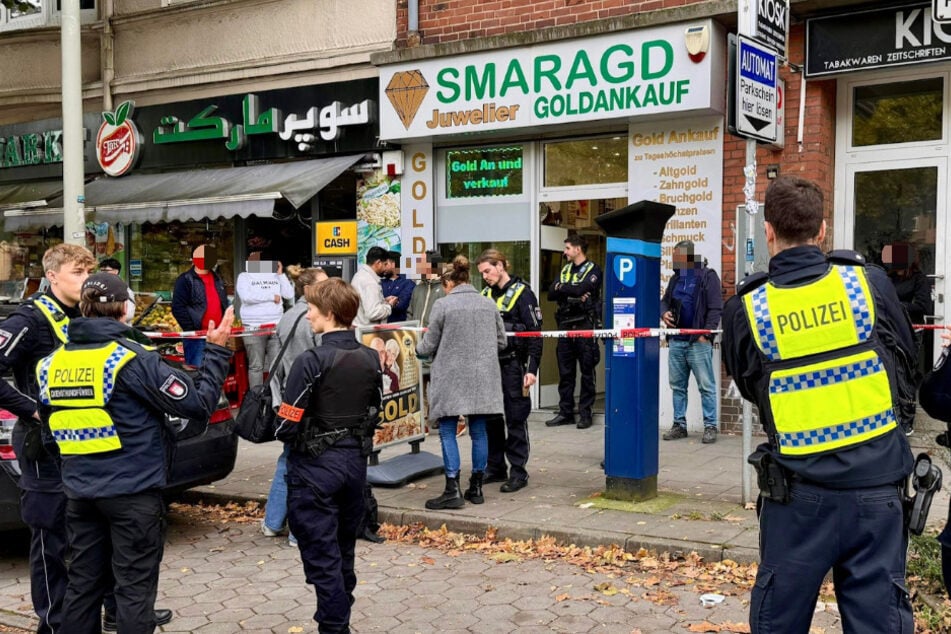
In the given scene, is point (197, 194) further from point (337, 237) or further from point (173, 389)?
point (173, 389)

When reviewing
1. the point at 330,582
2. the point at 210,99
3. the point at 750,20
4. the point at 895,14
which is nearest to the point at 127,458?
the point at 330,582

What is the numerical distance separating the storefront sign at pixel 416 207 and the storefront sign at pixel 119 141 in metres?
4.62

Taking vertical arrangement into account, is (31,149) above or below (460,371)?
above

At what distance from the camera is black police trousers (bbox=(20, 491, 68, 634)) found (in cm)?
452

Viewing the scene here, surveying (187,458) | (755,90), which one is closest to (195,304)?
(187,458)

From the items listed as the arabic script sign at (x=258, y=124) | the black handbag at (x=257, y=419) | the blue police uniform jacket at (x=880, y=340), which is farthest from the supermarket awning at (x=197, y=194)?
the blue police uniform jacket at (x=880, y=340)

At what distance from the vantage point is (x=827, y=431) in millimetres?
3184

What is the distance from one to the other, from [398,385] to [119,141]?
27.1 feet

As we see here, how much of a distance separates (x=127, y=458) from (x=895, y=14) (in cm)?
803

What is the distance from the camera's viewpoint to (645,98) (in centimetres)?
1002

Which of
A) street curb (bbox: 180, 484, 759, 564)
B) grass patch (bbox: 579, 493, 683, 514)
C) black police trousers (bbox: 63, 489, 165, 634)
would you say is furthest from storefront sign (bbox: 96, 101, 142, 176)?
black police trousers (bbox: 63, 489, 165, 634)

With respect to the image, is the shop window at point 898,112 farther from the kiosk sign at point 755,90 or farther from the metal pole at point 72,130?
the metal pole at point 72,130

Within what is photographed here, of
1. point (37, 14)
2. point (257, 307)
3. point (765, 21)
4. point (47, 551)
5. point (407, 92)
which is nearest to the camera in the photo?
point (47, 551)

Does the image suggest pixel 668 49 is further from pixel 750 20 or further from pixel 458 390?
pixel 458 390
